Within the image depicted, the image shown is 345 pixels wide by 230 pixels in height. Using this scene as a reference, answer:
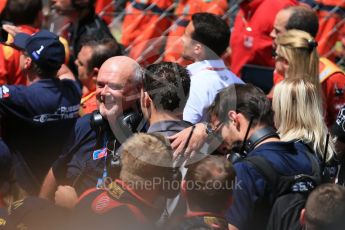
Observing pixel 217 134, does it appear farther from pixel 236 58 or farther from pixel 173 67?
pixel 236 58

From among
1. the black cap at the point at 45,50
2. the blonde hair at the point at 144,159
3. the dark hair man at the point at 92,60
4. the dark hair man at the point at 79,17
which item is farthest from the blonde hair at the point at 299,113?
the dark hair man at the point at 79,17

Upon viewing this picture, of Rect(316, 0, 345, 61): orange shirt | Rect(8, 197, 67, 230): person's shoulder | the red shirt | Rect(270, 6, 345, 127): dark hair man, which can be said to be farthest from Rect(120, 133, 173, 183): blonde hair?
Rect(316, 0, 345, 61): orange shirt

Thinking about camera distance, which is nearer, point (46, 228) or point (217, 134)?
point (46, 228)

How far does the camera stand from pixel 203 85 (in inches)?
209

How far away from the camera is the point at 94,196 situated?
12.5 ft

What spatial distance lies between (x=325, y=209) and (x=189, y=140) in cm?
91

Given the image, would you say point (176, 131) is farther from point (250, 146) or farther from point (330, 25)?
point (330, 25)

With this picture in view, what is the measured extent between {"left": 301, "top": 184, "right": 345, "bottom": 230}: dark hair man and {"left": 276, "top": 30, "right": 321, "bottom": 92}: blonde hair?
5.18 ft

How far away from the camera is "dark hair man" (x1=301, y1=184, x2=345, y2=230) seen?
3.74 meters

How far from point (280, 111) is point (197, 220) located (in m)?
1.22

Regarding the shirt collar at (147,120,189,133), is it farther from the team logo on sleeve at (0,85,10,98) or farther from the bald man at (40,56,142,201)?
the team logo on sleeve at (0,85,10,98)

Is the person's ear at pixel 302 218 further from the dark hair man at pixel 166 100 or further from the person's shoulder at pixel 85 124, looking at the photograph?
the person's shoulder at pixel 85 124

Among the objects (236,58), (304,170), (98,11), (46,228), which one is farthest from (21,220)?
(98,11)

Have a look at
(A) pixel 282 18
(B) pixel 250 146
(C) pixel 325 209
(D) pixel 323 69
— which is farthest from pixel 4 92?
(C) pixel 325 209
